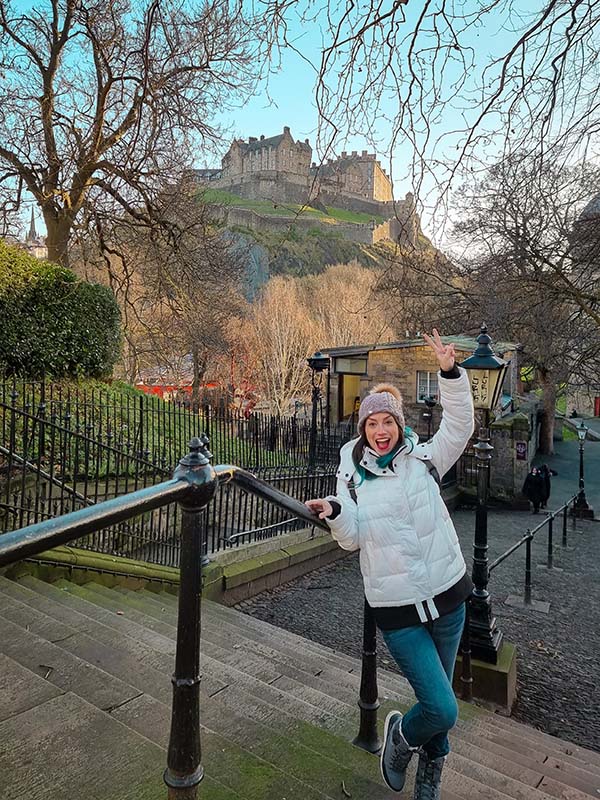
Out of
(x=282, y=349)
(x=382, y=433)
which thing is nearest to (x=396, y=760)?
(x=382, y=433)

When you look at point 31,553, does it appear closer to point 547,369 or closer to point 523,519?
point 523,519

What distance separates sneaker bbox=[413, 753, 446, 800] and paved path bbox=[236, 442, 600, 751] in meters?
3.14

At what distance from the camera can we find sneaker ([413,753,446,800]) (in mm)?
1899

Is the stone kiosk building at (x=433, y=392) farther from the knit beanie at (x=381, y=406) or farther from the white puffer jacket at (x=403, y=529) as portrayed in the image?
the white puffer jacket at (x=403, y=529)

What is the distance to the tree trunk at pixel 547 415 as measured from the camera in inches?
948

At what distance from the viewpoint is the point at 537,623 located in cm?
698

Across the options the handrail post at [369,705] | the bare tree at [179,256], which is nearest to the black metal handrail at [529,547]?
the handrail post at [369,705]

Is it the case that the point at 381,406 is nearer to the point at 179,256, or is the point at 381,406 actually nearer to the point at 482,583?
the point at 482,583

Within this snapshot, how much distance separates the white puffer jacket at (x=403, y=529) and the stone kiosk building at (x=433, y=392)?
1296 centimetres

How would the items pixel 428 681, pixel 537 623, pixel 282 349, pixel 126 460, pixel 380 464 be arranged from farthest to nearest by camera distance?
pixel 282 349
pixel 537 623
pixel 126 460
pixel 380 464
pixel 428 681

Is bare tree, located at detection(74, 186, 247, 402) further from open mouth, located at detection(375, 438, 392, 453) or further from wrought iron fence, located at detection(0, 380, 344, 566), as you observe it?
open mouth, located at detection(375, 438, 392, 453)

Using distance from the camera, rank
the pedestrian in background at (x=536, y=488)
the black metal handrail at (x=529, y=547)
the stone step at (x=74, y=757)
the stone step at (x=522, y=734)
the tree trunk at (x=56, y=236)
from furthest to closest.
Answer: the pedestrian in background at (x=536, y=488) → the tree trunk at (x=56, y=236) → the black metal handrail at (x=529, y=547) → the stone step at (x=522, y=734) → the stone step at (x=74, y=757)

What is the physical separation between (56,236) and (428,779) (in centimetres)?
1395

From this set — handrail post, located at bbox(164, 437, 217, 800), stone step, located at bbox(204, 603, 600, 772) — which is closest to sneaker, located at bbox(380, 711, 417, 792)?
handrail post, located at bbox(164, 437, 217, 800)
